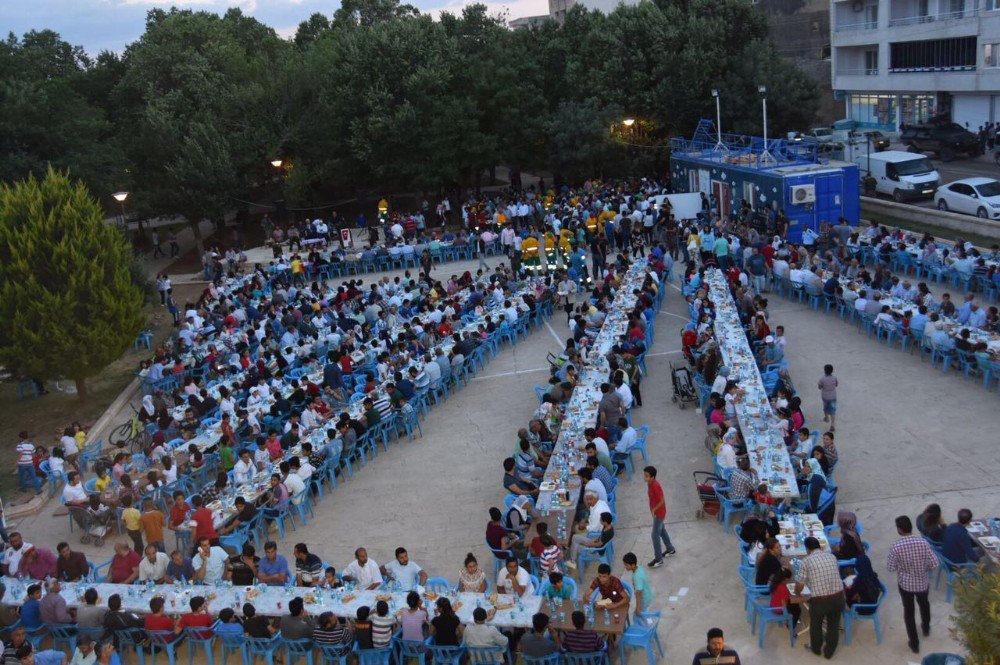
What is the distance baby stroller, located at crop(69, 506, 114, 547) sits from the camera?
14344 mm

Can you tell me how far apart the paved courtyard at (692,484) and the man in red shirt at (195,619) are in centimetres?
267

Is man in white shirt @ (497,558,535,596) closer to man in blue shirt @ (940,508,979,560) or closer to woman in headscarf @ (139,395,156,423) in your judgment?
man in blue shirt @ (940,508,979,560)

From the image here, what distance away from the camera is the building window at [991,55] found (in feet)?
127

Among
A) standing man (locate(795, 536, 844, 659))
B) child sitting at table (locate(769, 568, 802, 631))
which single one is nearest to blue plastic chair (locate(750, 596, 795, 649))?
child sitting at table (locate(769, 568, 802, 631))

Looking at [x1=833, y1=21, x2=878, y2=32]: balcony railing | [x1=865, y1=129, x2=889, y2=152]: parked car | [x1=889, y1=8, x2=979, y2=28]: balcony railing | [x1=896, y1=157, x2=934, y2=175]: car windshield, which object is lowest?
[x1=896, y1=157, x2=934, y2=175]: car windshield

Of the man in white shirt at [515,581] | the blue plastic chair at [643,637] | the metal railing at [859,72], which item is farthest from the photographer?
the metal railing at [859,72]

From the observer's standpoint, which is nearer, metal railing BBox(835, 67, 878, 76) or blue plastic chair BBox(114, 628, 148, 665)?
blue plastic chair BBox(114, 628, 148, 665)

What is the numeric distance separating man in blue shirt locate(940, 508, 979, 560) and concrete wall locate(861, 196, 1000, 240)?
1750 cm

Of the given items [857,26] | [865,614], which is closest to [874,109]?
[857,26]

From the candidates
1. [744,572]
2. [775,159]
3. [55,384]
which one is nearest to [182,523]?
[744,572]

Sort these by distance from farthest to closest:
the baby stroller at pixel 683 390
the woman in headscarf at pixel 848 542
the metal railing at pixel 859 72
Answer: the metal railing at pixel 859 72 → the baby stroller at pixel 683 390 → the woman in headscarf at pixel 848 542

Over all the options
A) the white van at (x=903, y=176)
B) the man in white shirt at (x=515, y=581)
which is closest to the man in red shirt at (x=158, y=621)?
the man in white shirt at (x=515, y=581)

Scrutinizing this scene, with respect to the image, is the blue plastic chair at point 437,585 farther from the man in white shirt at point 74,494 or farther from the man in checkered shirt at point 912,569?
the man in white shirt at point 74,494

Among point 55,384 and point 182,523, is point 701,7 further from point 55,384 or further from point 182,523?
point 182,523
